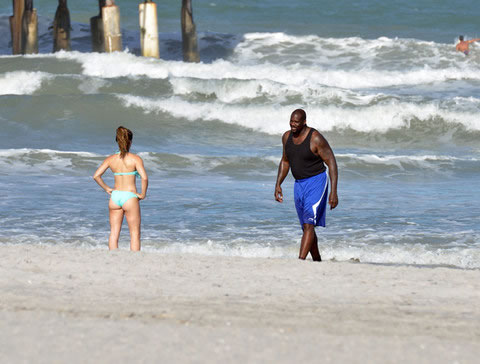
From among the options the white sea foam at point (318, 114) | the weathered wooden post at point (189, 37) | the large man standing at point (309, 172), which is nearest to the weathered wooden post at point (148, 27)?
the weathered wooden post at point (189, 37)

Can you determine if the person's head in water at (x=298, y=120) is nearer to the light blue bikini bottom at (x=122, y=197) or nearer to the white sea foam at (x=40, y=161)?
the light blue bikini bottom at (x=122, y=197)

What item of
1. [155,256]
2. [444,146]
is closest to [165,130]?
[444,146]

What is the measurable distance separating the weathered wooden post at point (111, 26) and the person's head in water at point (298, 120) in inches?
556

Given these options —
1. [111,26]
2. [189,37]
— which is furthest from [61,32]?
[111,26]

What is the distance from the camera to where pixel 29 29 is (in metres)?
21.5

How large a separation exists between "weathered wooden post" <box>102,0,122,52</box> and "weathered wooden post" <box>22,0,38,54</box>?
2.06 metres

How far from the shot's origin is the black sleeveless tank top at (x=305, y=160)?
20.9 ft

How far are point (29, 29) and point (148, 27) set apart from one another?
2.82 m

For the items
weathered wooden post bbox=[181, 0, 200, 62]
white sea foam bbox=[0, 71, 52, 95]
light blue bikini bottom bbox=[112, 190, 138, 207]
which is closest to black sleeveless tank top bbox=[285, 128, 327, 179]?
light blue bikini bottom bbox=[112, 190, 138, 207]

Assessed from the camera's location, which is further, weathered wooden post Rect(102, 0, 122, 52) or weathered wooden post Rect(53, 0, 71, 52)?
weathered wooden post Rect(53, 0, 71, 52)

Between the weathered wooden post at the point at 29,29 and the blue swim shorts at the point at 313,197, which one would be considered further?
the weathered wooden post at the point at 29,29

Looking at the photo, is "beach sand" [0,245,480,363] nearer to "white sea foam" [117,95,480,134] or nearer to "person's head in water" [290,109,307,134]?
"person's head in water" [290,109,307,134]

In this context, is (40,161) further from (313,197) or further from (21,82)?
(21,82)

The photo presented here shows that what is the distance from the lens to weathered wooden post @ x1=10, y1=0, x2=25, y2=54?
A: 69.1ft
